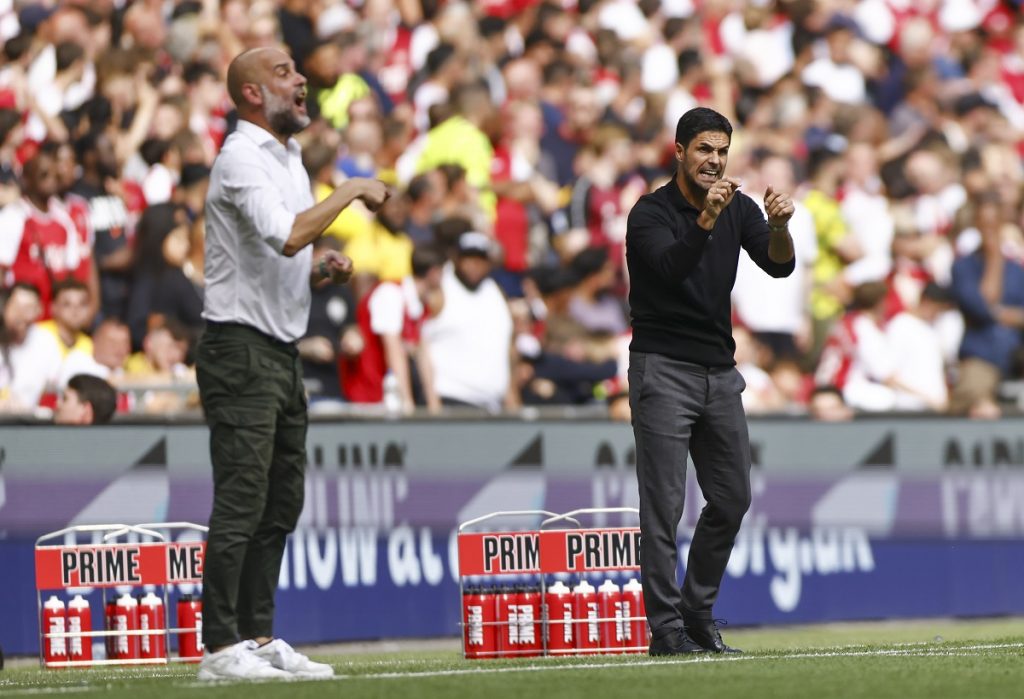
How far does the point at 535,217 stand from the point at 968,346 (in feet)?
11.9

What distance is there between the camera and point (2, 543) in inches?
503

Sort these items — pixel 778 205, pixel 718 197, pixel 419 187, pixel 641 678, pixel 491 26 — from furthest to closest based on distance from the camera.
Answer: pixel 491 26, pixel 419 187, pixel 778 205, pixel 718 197, pixel 641 678

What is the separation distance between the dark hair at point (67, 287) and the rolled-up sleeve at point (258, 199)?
611cm

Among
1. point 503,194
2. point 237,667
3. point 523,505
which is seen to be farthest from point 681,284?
point 503,194

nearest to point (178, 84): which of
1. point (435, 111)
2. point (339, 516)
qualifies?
point (435, 111)

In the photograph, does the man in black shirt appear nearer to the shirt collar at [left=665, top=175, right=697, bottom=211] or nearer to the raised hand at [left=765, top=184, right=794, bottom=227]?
the shirt collar at [left=665, top=175, right=697, bottom=211]

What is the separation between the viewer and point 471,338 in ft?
49.5

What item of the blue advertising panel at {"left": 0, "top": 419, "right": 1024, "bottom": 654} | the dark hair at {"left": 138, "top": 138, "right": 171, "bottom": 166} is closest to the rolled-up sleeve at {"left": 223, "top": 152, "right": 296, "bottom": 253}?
the blue advertising panel at {"left": 0, "top": 419, "right": 1024, "bottom": 654}

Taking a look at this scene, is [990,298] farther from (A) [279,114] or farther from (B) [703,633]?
(A) [279,114]

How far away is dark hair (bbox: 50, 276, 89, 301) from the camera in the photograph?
14.3m

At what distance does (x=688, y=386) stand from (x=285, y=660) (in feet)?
7.12

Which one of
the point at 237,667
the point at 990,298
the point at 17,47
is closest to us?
the point at 237,667

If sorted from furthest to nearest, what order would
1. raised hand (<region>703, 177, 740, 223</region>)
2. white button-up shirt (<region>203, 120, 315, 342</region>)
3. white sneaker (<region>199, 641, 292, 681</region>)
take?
raised hand (<region>703, 177, 740, 223</region>) → white button-up shirt (<region>203, 120, 315, 342</region>) → white sneaker (<region>199, 641, 292, 681</region>)

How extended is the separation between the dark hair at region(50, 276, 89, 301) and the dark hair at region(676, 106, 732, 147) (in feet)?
19.3
